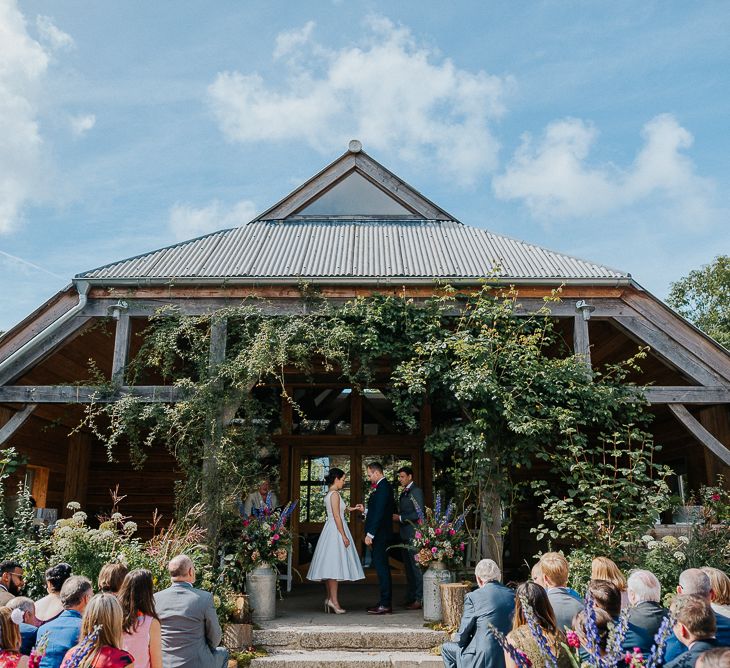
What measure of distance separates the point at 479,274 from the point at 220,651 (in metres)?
5.76

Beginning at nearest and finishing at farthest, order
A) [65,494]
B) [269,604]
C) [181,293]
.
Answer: [269,604] < [181,293] < [65,494]

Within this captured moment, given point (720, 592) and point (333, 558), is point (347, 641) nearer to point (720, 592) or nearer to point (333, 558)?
point (333, 558)

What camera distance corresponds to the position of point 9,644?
3070 millimetres

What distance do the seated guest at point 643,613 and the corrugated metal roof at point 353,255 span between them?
4988 mm

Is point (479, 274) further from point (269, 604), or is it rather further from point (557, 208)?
point (557, 208)

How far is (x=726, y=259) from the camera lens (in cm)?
2919

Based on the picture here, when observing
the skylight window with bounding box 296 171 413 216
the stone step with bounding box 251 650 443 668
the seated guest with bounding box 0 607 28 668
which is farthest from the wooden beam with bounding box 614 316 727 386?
the seated guest with bounding box 0 607 28 668

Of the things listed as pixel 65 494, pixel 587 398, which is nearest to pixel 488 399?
pixel 587 398

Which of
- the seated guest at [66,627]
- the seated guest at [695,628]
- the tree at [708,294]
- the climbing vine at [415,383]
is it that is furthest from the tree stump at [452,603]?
the tree at [708,294]

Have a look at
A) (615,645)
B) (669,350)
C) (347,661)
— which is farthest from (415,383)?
(615,645)

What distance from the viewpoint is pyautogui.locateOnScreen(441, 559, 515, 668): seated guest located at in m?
4.02

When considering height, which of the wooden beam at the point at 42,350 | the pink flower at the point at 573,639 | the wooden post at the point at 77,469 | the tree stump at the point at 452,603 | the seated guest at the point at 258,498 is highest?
the wooden beam at the point at 42,350

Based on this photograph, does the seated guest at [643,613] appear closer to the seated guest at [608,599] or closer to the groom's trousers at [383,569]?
the seated guest at [608,599]

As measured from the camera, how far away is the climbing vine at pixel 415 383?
779 cm
